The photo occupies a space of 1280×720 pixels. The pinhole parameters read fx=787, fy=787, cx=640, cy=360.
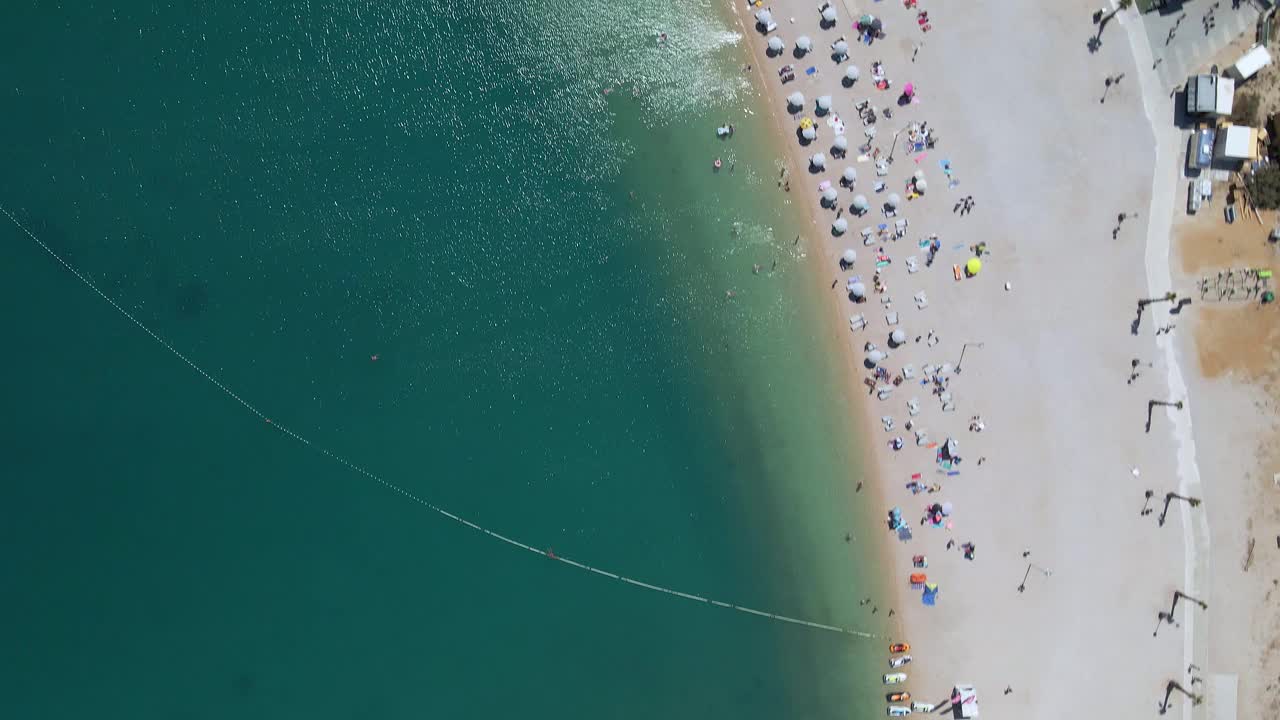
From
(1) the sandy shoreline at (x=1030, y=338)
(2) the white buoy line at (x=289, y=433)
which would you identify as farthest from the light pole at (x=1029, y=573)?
(2) the white buoy line at (x=289, y=433)

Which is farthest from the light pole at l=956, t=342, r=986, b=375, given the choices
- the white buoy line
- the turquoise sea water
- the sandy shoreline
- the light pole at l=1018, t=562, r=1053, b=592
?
the white buoy line

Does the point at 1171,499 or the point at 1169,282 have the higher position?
the point at 1169,282

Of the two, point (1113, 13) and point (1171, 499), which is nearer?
point (1113, 13)

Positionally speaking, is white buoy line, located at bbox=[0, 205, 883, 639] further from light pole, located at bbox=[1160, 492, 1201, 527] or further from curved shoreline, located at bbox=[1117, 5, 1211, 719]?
curved shoreline, located at bbox=[1117, 5, 1211, 719]

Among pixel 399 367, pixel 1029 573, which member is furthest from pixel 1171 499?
pixel 399 367

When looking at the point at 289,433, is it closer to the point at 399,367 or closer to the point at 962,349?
the point at 399,367

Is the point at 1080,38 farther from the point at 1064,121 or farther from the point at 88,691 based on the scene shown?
the point at 88,691
